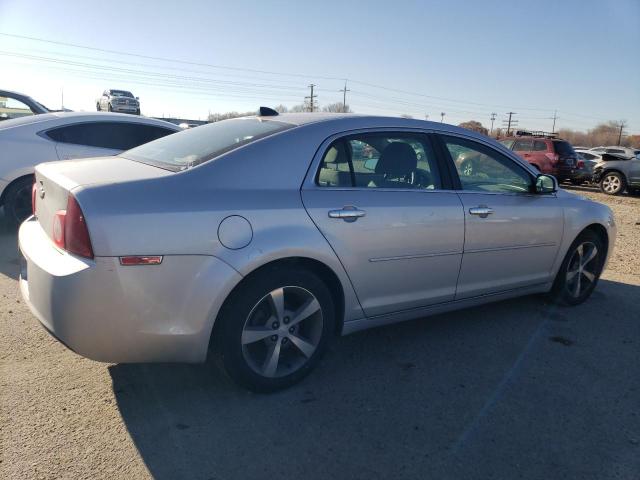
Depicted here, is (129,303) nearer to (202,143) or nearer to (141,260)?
(141,260)

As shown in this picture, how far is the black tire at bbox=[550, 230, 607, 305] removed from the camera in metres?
4.47

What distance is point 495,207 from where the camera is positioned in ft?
12.3

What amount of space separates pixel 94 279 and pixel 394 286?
180 cm

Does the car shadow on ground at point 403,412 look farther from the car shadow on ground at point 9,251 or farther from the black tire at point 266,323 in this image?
the car shadow on ground at point 9,251

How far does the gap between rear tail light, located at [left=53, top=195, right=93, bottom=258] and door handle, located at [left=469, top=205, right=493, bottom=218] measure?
8.15ft

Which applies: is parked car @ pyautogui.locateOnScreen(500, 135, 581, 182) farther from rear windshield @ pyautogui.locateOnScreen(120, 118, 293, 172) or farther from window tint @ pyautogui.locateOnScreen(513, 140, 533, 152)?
rear windshield @ pyautogui.locateOnScreen(120, 118, 293, 172)

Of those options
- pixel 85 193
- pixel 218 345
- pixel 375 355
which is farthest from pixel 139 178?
pixel 375 355

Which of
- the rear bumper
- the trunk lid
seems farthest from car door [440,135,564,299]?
the trunk lid

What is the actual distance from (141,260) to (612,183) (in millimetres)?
17436

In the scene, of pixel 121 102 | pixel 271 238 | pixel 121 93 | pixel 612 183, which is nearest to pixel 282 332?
pixel 271 238

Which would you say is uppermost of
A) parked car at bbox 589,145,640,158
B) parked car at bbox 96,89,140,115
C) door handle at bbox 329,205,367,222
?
parked car at bbox 96,89,140,115

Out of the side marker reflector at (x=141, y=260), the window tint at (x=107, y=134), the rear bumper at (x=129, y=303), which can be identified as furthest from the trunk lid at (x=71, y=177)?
the window tint at (x=107, y=134)

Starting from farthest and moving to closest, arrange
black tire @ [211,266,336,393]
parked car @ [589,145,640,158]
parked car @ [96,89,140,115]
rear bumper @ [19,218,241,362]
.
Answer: parked car @ [96,89,140,115] → parked car @ [589,145,640,158] → black tire @ [211,266,336,393] → rear bumper @ [19,218,241,362]

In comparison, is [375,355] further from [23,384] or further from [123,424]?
[23,384]
